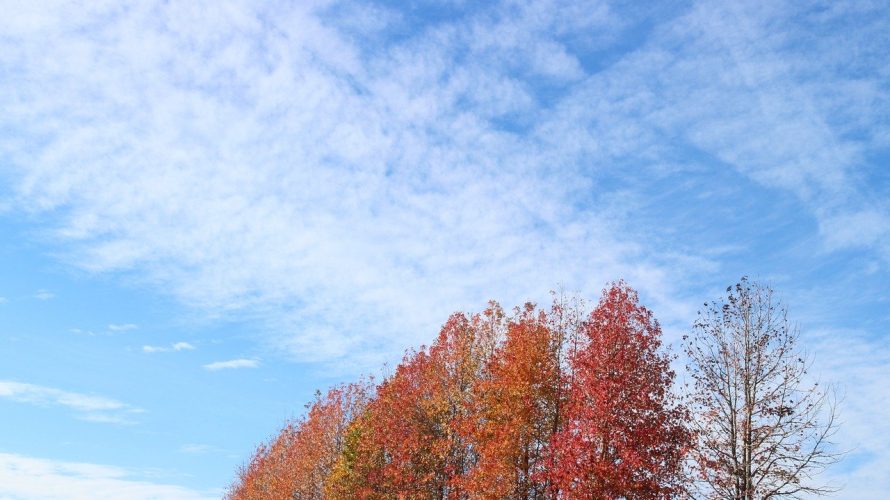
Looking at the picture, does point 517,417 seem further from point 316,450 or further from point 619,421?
point 316,450

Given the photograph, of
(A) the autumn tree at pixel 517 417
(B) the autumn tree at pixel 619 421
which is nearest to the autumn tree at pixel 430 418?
(A) the autumn tree at pixel 517 417

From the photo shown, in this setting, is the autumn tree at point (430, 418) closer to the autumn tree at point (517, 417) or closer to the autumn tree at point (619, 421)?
the autumn tree at point (517, 417)

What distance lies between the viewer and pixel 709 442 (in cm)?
2655

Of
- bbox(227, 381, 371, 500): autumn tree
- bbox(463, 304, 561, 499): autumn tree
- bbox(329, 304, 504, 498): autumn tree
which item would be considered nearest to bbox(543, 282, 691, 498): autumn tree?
bbox(463, 304, 561, 499): autumn tree

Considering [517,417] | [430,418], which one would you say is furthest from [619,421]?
[430,418]

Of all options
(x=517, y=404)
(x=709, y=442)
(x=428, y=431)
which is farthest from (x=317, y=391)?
(x=709, y=442)

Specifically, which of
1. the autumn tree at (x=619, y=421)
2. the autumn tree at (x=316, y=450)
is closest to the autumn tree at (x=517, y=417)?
the autumn tree at (x=619, y=421)

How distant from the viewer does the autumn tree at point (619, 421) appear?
27438mm

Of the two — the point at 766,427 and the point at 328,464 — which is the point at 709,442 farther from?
the point at 328,464

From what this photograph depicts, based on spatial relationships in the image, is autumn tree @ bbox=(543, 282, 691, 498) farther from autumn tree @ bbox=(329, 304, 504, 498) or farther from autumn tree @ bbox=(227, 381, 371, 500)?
autumn tree @ bbox=(227, 381, 371, 500)

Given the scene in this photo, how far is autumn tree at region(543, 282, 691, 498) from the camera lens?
27.4 metres

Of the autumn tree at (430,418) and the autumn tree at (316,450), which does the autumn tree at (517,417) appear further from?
the autumn tree at (316,450)

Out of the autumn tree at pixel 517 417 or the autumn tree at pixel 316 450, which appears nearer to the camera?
the autumn tree at pixel 517 417

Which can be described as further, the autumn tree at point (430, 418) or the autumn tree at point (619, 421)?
the autumn tree at point (430, 418)
